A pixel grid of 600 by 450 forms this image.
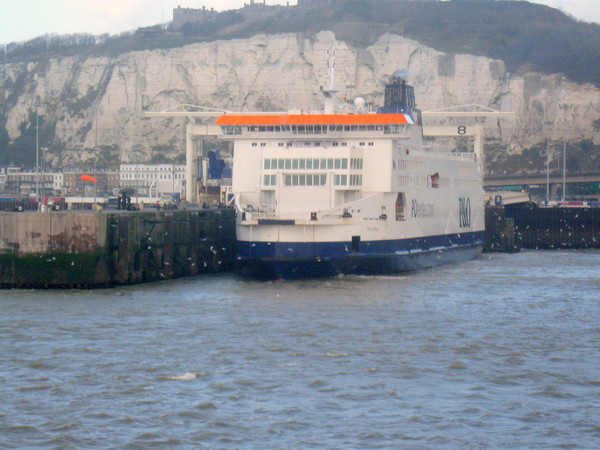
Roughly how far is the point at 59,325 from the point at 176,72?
94228mm

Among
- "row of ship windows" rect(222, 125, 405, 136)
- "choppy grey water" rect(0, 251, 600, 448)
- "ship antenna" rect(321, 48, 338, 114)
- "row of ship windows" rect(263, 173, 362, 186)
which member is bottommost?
"choppy grey water" rect(0, 251, 600, 448)

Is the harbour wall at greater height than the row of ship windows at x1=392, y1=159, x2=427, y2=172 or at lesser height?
lesser

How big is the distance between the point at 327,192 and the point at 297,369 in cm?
1729

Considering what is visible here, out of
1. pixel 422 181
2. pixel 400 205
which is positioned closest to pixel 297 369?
pixel 400 205

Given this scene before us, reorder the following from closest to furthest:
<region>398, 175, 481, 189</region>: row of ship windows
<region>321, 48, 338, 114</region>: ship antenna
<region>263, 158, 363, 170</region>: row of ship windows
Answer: <region>263, 158, 363, 170</region>: row of ship windows
<region>398, 175, 481, 189</region>: row of ship windows
<region>321, 48, 338, 114</region>: ship antenna

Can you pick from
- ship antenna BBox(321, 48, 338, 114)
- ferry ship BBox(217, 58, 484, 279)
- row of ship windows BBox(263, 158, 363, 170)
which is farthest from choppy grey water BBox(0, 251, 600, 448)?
ship antenna BBox(321, 48, 338, 114)

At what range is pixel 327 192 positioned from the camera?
4078cm

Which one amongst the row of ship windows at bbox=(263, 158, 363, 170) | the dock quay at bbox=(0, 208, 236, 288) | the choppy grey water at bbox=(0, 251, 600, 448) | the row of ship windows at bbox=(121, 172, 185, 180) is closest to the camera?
the choppy grey water at bbox=(0, 251, 600, 448)

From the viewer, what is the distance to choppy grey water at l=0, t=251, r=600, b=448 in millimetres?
19375

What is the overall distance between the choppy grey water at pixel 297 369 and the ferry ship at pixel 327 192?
2413 mm

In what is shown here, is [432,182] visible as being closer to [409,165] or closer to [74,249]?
[409,165]

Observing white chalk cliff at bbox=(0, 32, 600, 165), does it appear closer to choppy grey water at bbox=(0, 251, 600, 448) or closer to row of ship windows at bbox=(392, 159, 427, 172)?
row of ship windows at bbox=(392, 159, 427, 172)

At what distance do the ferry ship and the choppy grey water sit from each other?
7.92ft

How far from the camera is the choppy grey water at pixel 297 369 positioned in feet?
63.6
